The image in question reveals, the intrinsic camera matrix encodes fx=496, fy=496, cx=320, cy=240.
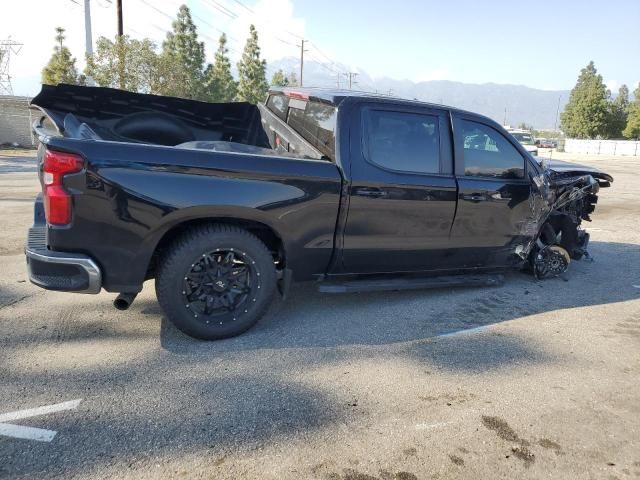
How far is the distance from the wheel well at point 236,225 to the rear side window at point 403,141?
3.38ft

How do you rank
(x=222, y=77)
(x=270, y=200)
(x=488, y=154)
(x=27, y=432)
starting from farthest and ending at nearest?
(x=222, y=77) < (x=488, y=154) < (x=270, y=200) < (x=27, y=432)

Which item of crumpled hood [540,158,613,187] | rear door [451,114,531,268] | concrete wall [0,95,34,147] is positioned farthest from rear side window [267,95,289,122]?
concrete wall [0,95,34,147]

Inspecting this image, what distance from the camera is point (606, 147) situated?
5206 cm

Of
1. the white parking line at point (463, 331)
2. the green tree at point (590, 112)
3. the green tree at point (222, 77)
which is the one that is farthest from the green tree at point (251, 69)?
the white parking line at point (463, 331)

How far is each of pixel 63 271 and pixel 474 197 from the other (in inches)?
134

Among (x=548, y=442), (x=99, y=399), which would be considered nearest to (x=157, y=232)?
(x=99, y=399)

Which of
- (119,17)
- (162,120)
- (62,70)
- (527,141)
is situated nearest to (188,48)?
(62,70)

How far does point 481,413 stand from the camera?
3002 millimetres

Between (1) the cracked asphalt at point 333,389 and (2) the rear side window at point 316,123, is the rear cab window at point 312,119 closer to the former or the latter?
(2) the rear side window at point 316,123

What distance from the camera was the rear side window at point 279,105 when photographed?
16.9ft

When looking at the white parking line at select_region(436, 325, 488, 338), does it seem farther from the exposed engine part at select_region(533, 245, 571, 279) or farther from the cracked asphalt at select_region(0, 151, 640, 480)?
the exposed engine part at select_region(533, 245, 571, 279)

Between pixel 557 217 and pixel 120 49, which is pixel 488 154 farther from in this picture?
pixel 120 49

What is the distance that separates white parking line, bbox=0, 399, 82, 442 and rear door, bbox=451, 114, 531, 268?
332 cm

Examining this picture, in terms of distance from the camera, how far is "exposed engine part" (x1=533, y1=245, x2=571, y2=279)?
5648mm
